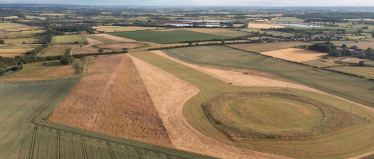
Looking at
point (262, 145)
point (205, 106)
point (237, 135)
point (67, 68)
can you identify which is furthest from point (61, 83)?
point (262, 145)

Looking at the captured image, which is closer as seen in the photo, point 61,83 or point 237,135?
point 237,135

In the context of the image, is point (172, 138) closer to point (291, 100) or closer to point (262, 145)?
point (262, 145)

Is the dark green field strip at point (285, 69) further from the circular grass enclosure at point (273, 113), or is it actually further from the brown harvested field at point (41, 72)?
the brown harvested field at point (41, 72)

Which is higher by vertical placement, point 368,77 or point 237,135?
point 368,77

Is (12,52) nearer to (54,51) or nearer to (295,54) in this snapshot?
(54,51)

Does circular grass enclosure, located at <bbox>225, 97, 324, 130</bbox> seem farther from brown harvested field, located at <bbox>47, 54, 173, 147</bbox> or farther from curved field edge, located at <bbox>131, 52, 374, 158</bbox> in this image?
brown harvested field, located at <bbox>47, 54, 173, 147</bbox>

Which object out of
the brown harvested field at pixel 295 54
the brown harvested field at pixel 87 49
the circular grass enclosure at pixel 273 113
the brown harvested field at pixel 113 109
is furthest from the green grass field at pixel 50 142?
the brown harvested field at pixel 295 54

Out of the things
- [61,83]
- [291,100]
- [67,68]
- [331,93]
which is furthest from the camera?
[67,68]

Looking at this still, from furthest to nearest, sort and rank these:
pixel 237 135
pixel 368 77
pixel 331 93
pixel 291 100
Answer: pixel 368 77
pixel 331 93
pixel 291 100
pixel 237 135
